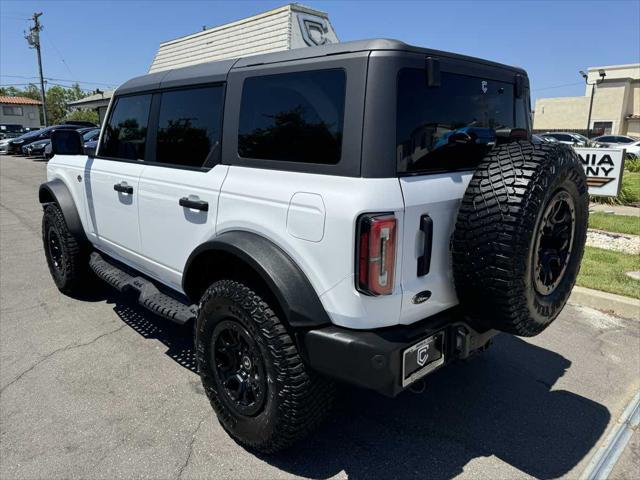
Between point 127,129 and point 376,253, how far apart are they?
2.74m

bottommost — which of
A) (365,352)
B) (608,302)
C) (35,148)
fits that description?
(608,302)

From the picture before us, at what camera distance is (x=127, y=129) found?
3873mm

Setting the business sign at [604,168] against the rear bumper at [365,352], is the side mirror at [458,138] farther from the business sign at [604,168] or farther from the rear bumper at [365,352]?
the business sign at [604,168]

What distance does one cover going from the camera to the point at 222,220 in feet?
8.82

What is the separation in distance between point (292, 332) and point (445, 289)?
0.78 meters

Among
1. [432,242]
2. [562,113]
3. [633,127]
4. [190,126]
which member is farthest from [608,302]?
[562,113]

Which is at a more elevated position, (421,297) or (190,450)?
(421,297)

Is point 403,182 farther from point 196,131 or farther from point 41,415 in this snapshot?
point 41,415

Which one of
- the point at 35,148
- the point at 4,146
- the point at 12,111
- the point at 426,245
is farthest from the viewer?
the point at 12,111

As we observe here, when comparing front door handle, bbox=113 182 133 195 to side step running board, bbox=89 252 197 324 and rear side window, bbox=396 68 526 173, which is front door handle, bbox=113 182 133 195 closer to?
side step running board, bbox=89 252 197 324

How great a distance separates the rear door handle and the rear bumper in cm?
29

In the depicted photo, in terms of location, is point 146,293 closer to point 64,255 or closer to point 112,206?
point 112,206

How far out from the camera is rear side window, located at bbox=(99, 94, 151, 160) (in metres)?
3.63

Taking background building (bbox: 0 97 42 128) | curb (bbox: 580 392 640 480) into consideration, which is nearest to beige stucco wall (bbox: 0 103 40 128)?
background building (bbox: 0 97 42 128)
